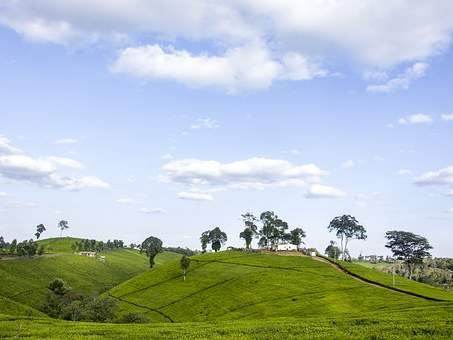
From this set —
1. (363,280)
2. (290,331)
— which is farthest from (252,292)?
(290,331)

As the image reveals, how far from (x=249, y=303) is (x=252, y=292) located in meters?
9.65

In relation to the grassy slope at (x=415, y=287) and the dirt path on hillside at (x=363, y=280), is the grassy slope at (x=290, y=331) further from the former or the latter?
the grassy slope at (x=415, y=287)

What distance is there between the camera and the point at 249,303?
11600 centimetres

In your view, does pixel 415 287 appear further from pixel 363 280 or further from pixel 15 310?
pixel 15 310

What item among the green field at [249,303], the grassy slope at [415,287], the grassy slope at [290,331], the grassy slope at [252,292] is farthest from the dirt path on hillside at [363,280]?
the grassy slope at [290,331]

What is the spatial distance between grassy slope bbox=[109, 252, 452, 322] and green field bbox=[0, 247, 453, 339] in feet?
0.88

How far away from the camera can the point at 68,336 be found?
152ft

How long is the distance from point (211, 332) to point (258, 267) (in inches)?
4307

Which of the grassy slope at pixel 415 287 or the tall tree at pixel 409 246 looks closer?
the grassy slope at pixel 415 287

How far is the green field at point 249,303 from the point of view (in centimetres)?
4762

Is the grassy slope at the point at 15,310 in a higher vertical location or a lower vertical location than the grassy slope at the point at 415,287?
lower

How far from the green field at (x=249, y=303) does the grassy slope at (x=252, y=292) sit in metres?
0.27

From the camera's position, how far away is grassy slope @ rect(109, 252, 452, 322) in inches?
3986

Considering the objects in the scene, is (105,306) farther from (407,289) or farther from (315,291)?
(407,289)
